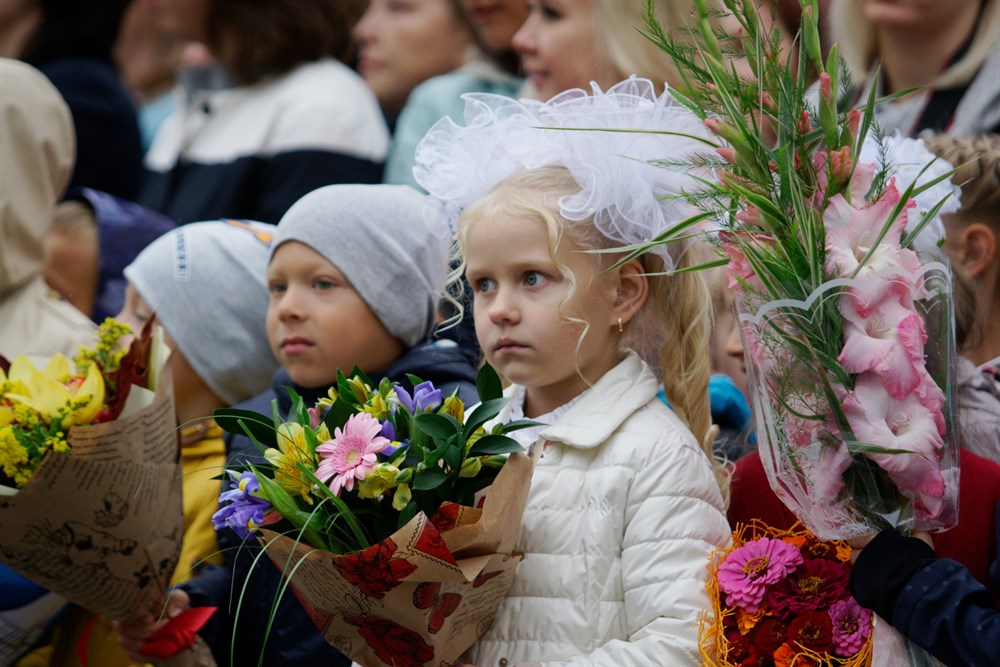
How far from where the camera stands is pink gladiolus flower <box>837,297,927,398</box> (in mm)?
2436

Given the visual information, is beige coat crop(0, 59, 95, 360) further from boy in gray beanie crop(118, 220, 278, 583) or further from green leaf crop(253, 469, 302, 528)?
green leaf crop(253, 469, 302, 528)

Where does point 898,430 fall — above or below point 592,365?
above

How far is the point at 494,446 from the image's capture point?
9.10 feet

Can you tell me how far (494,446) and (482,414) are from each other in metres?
0.09

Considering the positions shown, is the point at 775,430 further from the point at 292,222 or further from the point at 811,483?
the point at 292,222

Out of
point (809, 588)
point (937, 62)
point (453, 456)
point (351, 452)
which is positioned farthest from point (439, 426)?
point (937, 62)

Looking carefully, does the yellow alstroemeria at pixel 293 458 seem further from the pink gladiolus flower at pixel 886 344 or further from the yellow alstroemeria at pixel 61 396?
the pink gladiolus flower at pixel 886 344

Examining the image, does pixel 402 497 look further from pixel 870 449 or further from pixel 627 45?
pixel 627 45

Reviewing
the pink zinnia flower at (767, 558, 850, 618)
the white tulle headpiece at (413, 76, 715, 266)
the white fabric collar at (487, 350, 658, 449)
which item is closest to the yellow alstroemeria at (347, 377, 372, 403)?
the white fabric collar at (487, 350, 658, 449)

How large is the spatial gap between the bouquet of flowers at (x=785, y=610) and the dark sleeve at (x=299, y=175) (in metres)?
2.80

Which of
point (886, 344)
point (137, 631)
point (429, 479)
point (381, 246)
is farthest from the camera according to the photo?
point (381, 246)

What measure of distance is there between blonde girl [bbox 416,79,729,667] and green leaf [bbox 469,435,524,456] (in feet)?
0.95

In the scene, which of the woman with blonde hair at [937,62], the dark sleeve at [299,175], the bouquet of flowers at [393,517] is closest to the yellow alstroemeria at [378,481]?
the bouquet of flowers at [393,517]

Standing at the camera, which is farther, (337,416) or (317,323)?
(317,323)
